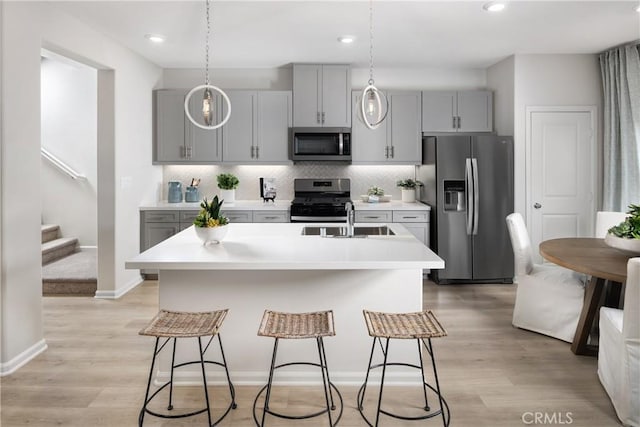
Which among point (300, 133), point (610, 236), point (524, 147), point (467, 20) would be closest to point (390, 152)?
point (300, 133)

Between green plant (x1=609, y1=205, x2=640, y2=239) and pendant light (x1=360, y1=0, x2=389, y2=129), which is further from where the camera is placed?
green plant (x1=609, y1=205, x2=640, y2=239)

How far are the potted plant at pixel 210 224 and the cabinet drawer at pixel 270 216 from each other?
8.06 ft

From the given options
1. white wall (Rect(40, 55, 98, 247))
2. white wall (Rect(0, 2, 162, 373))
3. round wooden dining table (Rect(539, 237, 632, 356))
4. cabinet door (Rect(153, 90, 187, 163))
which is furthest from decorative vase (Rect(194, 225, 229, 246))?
white wall (Rect(40, 55, 98, 247))

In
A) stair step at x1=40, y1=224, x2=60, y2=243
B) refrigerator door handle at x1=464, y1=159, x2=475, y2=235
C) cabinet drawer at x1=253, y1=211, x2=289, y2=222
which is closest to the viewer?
refrigerator door handle at x1=464, y1=159, x2=475, y2=235

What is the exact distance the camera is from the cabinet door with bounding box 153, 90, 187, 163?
5.69 m

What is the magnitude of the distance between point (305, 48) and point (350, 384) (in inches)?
139

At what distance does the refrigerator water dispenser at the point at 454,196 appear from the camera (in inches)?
209

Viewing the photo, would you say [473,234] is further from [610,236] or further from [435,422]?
[435,422]

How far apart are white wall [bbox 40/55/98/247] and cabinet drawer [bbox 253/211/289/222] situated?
2.36 m

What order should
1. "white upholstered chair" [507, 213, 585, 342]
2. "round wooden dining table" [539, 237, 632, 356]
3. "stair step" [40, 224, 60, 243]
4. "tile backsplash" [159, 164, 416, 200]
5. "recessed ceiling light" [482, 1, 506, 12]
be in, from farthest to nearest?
1. "tile backsplash" [159, 164, 416, 200]
2. "stair step" [40, 224, 60, 243]
3. "recessed ceiling light" [482, 1, 506, 12]
4. "white upholstered chair" [507, 213, 585, 342]
5. "round wooden dining table" [539, 237, 632, 356]

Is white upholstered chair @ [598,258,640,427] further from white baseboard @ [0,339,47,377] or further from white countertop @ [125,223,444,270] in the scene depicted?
white baseboard @ [0,339,47,377]

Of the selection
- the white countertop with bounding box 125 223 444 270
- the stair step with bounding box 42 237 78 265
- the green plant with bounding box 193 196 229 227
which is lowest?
the stair step with bounding box 42 237 78 265

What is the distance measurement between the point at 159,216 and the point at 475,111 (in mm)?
3970

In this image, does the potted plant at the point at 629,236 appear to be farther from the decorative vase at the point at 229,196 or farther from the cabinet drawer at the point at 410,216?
the decorative vase at the point at 229,196
